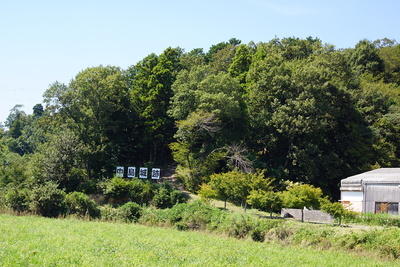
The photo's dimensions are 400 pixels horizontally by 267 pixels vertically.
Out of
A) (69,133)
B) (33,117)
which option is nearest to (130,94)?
(69,133)

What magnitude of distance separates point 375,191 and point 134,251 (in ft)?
62.1

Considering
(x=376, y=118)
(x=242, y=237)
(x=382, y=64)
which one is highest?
(x=382, y=64)

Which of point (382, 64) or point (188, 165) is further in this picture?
point (382, 64)

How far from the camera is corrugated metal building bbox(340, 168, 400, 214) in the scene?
2584 cm

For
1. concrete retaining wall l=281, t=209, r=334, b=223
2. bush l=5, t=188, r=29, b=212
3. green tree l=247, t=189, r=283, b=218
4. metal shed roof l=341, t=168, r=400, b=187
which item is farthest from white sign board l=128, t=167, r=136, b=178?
metal shed roof l=341, t=168, r=400, b=187

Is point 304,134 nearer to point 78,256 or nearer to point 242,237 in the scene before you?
point 242,237

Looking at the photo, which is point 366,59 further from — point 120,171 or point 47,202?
point 47,202

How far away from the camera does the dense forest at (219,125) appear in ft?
106

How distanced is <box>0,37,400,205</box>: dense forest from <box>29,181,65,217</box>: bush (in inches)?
244

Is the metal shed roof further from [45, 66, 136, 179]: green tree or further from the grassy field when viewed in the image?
[45, 66, 136, 179]: green tree

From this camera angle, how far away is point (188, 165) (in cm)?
3344

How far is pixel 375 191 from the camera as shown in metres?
26.7

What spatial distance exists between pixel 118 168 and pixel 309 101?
53.2 feet

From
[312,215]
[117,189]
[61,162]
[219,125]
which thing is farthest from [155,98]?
[312,215]
